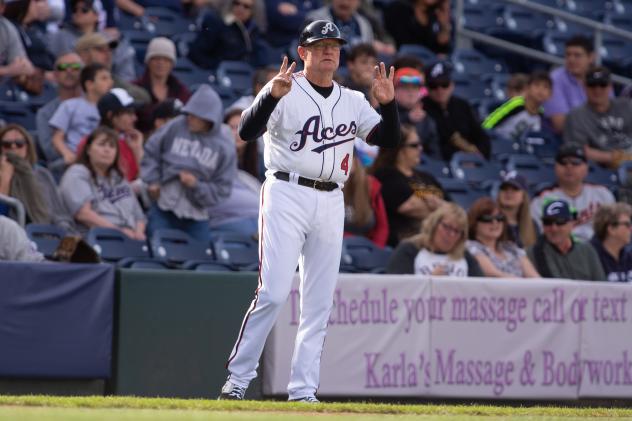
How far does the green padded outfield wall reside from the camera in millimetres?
8945

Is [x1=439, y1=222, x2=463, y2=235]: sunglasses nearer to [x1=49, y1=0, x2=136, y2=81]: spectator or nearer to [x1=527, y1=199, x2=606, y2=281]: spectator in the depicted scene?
[x1=527, y1=199, x2=606, y2=281]: spectator

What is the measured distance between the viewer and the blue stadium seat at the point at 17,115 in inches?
470

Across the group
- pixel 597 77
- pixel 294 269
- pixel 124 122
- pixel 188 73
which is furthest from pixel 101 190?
pixel 597 77

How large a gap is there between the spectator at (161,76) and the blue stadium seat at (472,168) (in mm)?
2628

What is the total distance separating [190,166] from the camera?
11.0 m

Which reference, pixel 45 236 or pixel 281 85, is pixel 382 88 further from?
pixel 45 236

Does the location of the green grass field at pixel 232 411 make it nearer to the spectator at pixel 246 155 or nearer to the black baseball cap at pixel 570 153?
the spectator at pixel 246 155

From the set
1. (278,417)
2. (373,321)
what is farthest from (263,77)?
(278,417)

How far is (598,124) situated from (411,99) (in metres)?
2.36

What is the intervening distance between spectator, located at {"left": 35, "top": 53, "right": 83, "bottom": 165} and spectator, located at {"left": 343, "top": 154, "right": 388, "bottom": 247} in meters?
2.45

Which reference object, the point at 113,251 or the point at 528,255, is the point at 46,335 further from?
the point at 528,255

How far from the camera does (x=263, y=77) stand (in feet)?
40.3

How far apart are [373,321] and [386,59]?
18.4 feet

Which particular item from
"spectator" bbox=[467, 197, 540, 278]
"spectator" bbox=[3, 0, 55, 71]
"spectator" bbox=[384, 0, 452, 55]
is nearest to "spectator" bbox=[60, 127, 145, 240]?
"spectator" bbox=[3, 0, 55, 71]
